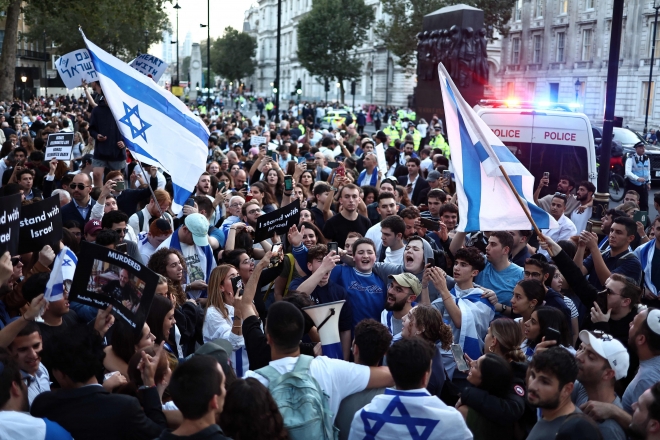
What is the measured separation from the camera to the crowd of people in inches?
145

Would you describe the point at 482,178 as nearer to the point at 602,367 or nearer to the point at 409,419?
the point at 602,367

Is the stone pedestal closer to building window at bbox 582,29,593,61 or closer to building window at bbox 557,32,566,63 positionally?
building window at bbox 582,29,593,61

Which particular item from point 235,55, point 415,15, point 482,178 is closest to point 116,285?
point 482,178

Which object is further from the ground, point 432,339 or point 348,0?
point 348,0

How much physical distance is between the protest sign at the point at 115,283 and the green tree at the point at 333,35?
203 feet

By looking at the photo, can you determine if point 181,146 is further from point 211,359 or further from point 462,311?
point 211,359

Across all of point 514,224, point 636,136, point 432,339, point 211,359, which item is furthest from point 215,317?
point 636,136

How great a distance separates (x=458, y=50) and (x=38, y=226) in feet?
67.4

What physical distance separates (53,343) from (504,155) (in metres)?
4.50

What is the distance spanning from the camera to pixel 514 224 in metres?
6.56

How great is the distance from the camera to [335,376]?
→ 4.18 meters

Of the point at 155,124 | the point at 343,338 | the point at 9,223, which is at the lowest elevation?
the point at 343,338

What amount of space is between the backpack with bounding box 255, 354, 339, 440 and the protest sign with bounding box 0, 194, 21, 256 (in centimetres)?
186

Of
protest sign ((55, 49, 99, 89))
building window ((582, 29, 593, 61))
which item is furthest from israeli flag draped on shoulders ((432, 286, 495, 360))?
building window ((582, 29, 593, 61))
